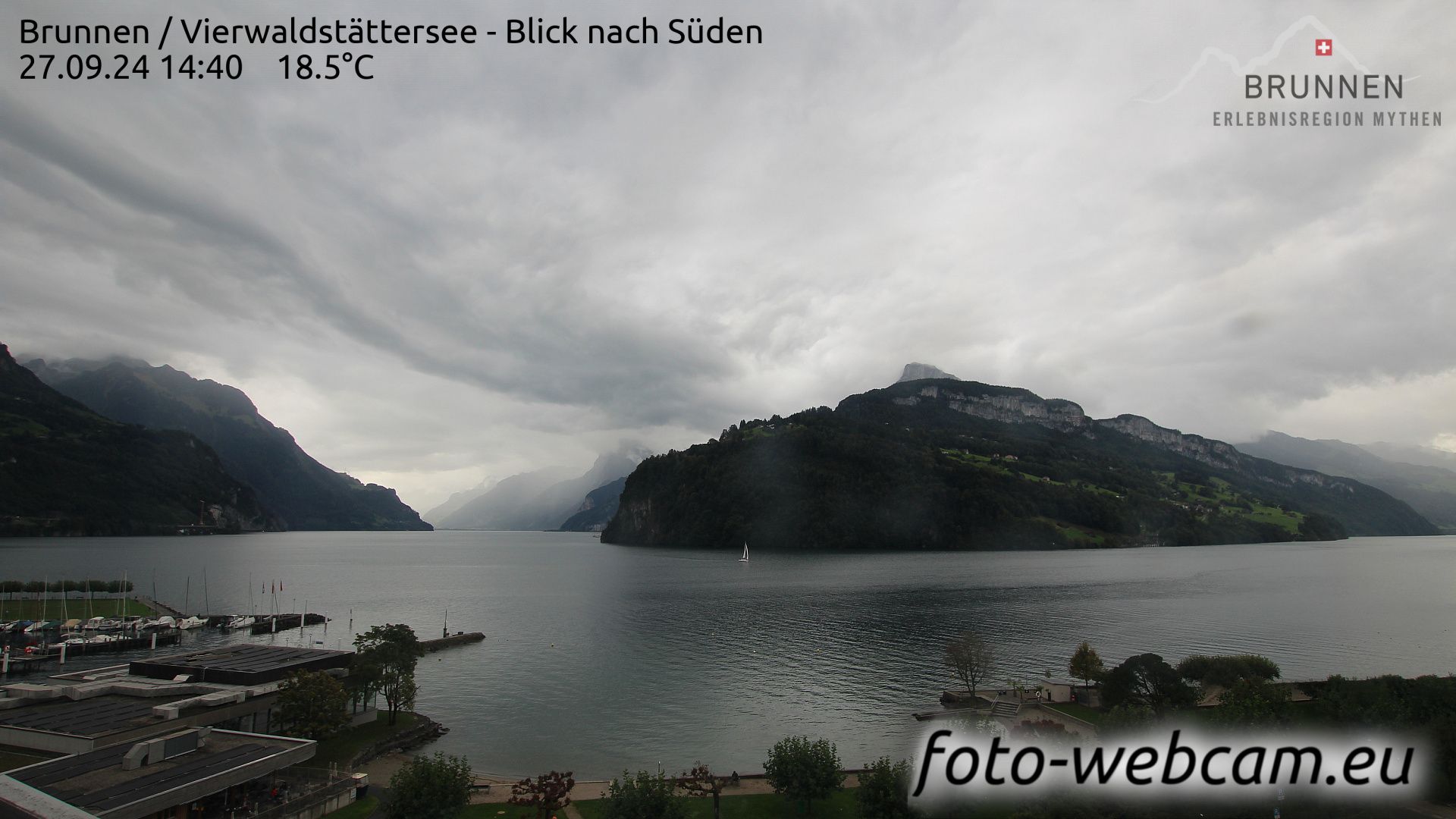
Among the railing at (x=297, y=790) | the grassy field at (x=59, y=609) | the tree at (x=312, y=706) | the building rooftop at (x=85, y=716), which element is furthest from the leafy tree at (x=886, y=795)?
the grassy field at (x=59, y=609)

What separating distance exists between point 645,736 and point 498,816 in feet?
53.7

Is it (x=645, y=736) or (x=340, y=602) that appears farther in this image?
(x=340, y=602)

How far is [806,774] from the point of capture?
104 ft

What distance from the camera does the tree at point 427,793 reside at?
28.8 m

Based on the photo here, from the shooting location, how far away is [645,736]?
48000 mm

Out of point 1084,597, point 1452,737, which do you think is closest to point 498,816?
point 1452,737

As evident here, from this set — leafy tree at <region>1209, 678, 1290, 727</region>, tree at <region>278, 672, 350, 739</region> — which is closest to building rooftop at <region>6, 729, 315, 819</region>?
tree at <region>278, 672, 350, 739</region>

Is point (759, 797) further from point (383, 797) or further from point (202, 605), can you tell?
point (202, 605)

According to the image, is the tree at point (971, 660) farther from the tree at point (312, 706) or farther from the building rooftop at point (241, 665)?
the building rooftop at point (241, 665)

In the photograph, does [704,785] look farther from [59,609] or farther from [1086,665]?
[59,609]

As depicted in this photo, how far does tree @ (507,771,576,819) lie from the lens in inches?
1184

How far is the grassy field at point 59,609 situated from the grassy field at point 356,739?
71027 mm

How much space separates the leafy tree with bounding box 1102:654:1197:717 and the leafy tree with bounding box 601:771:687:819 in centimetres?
3207

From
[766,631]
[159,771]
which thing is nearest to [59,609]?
[159,771]
